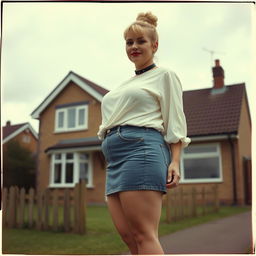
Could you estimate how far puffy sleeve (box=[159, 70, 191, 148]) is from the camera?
1300 millimetres

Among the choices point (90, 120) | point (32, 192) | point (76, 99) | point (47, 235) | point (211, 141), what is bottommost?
point (47, 235)

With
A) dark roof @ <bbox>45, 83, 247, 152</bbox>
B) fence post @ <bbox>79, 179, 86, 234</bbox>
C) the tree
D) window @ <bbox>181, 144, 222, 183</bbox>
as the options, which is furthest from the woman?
the tree

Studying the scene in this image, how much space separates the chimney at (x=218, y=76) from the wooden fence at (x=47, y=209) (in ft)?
20.4

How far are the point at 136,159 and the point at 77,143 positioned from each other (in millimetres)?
8861

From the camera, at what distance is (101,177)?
32.3 feet

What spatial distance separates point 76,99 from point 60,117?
29.1 inches

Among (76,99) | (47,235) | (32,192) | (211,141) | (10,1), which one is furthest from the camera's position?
(76,99)

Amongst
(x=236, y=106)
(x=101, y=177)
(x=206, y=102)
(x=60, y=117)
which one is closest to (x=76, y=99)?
(x=60, y=117)

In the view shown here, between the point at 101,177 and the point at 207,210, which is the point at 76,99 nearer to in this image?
the point at 101,177

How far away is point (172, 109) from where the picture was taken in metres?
1.32

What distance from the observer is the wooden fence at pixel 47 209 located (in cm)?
409

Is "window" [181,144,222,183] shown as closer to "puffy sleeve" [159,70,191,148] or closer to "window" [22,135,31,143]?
"window" [22,135,31,143]

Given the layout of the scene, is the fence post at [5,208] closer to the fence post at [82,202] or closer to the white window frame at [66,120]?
the fence post at [82,202]

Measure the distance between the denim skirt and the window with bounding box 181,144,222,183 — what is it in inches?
300
